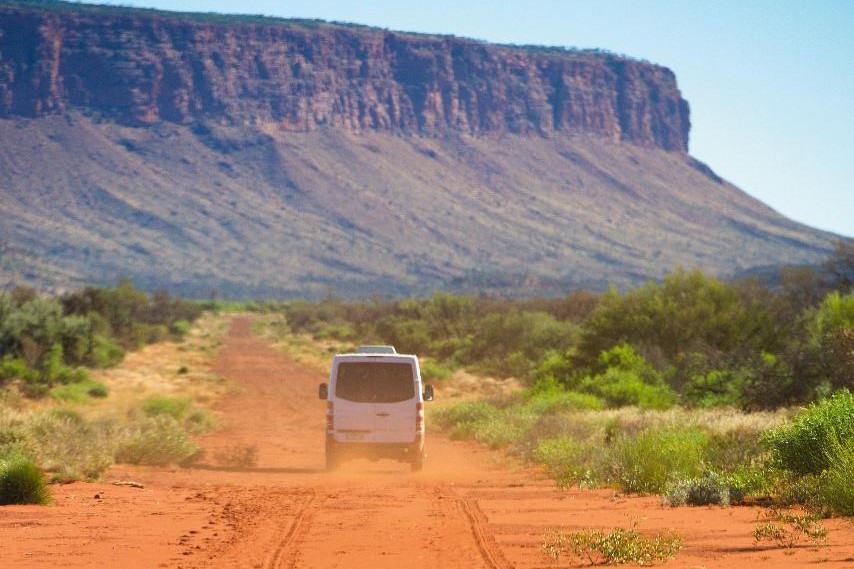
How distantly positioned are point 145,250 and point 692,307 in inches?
4247

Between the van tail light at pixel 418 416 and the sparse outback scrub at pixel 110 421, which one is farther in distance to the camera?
the van tail light at pixel 418 416

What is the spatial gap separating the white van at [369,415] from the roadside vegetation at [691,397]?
207 centimetres

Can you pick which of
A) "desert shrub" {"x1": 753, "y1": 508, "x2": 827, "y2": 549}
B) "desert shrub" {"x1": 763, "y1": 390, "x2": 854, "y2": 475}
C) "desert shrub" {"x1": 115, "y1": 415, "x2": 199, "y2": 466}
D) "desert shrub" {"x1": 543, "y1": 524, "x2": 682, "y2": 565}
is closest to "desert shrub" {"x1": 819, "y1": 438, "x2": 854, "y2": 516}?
"desert shrub" {"x1": 753, "y1": 508, "x2": 827, "y2": 549}

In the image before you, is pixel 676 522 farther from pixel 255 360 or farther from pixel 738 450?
pixel 255 360

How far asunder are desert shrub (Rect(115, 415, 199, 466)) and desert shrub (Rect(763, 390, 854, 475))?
395 inches

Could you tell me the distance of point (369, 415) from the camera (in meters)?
18.2

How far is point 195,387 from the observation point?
121ft

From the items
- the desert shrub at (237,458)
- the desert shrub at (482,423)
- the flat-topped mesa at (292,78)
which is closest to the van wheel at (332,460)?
the desert shrub at (237,458)

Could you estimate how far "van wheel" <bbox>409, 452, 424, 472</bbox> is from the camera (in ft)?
60.2

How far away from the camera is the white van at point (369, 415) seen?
18203 mm

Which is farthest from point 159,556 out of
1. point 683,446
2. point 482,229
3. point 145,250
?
point 482,229

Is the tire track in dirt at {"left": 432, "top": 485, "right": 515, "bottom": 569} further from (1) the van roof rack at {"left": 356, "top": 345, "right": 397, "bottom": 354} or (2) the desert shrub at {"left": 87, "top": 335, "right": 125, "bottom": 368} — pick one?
(2) the desert shrub at {"left": 87, "top": 335, "right": 125, "bottom": 368}

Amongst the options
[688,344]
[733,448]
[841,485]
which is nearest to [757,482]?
[733,448]

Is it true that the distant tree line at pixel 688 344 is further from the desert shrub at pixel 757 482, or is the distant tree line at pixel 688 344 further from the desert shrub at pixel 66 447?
the desert shrub at pixel 66 447
